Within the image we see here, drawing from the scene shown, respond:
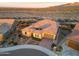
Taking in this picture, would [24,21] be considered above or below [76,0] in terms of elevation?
below

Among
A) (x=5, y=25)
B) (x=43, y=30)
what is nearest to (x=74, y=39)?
(x=43, y=30)

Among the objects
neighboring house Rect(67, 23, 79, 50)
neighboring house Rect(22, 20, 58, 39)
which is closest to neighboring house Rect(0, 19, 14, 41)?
neighboring house Rect(22, 20, 58, 39)

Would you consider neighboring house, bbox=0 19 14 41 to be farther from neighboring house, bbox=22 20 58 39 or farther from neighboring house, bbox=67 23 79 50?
neighboring house, bbox=67 23 79 50

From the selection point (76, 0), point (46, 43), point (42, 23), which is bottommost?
point (46, 43)

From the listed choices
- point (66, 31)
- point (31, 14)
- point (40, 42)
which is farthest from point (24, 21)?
point (66, 31)

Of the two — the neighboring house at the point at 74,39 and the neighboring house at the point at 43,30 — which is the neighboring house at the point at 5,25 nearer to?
the neighboring house at the point at 43,30

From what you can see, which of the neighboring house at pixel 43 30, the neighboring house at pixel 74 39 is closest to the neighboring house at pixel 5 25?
the neighboring house at pixel 43 30

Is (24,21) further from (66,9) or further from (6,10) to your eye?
(66,9)
